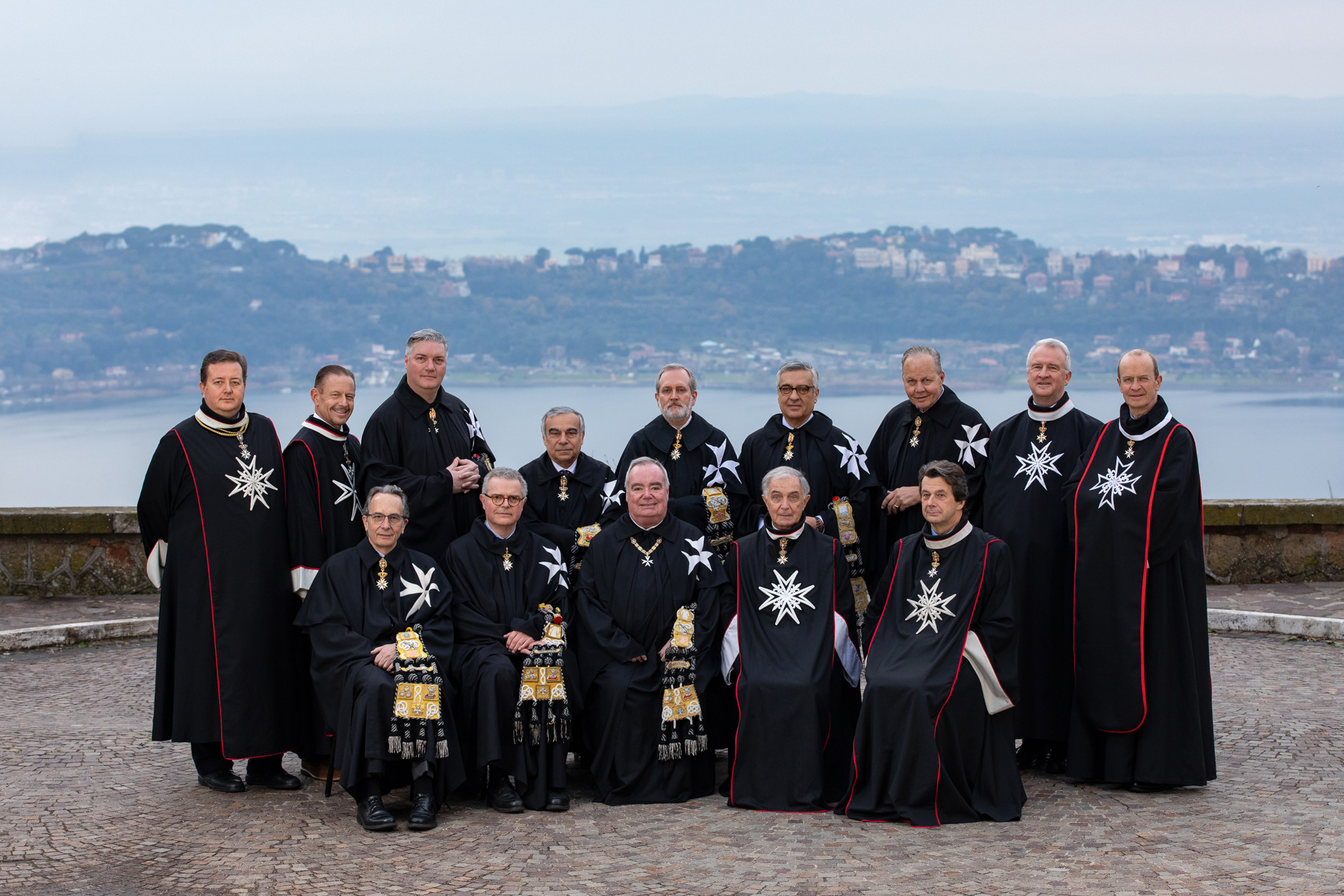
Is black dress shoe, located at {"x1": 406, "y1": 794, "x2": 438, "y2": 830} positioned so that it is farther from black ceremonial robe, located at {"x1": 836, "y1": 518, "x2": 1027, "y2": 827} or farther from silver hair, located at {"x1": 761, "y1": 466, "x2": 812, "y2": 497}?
silver hair, located at {"x1": 761, "y1": 466, "x2": 812, "y2": 497}

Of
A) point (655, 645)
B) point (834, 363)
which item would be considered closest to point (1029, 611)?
point (655, 645)

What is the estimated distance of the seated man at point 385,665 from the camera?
502 cm

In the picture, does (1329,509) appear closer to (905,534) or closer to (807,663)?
Answer: (905,534)

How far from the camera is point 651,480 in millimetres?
5742

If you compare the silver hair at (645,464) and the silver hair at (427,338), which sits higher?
the silver hair at (427,338)

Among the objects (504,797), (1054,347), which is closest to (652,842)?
(504,797)

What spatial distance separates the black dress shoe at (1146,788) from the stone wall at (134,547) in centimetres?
465

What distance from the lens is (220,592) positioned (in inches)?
216

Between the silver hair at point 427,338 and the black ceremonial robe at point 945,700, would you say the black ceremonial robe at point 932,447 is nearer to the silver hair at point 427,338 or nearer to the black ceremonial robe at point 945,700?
the black ceremonial robe at point 945,700

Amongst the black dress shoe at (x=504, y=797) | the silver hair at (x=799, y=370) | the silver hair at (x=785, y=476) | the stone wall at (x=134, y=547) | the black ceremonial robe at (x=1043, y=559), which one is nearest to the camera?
the black dress shoe at (x=504, y=797)

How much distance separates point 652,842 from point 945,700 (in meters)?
1.26

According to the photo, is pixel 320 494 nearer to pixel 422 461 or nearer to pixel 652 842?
pixel 422 461

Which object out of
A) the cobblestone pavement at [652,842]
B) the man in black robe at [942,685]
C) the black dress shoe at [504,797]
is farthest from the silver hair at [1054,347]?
the black dress shoe at [504,797]

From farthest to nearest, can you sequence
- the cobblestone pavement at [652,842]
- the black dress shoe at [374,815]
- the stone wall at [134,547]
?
1. the stone wall at [134,547]
2. the black dress shoe at [374,815]
3. the cobblestone pavement at [652,842]
